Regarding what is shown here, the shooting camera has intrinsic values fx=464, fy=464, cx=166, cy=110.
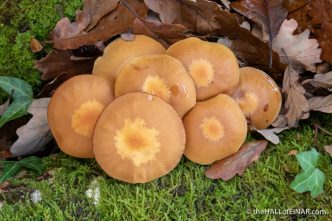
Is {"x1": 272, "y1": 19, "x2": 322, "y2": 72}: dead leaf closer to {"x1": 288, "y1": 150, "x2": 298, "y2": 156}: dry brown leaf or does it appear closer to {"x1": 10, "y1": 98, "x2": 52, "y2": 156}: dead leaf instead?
{"x1": 288, "y1": 150, "x2": 298, "y2": 156}: dry brown leaf

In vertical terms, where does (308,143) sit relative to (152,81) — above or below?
below

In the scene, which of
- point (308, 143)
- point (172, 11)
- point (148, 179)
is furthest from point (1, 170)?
point (308, 143)

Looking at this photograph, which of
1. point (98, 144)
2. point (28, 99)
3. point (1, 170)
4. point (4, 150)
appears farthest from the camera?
point (4, 150)

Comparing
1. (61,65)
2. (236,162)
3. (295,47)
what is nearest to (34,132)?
(61,65)

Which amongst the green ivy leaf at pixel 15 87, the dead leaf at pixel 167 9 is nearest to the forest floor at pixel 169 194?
the green ivy leaf at pixel 15 87

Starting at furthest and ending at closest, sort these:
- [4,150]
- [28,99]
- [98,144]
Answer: [4,150] → [28,99] → [98,144]

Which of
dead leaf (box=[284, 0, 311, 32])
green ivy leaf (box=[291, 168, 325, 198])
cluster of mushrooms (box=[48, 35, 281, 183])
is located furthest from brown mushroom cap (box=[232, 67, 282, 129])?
dead leaf (box=[284, 0, 311, 32])

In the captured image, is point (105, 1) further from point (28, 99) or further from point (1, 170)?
point (1, 170)
